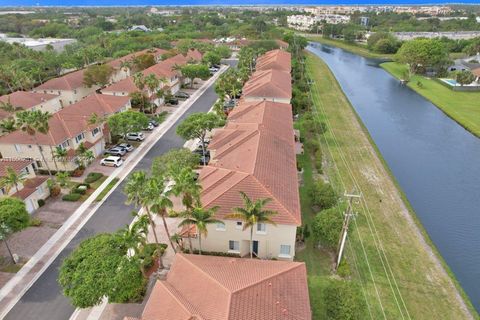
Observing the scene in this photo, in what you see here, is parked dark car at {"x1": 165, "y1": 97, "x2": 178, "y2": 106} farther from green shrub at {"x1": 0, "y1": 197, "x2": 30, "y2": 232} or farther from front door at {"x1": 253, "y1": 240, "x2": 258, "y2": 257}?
front door at {"x1": 253, "y1": 240, "x2": 258, "y2": 257}

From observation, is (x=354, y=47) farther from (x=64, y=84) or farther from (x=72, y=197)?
(x=72, y=197)

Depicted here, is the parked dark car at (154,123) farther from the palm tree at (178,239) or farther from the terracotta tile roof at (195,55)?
the terracotta tile roof at (195,55)

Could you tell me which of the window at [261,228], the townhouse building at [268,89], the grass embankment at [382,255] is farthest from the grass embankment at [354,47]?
the window at [261,228]

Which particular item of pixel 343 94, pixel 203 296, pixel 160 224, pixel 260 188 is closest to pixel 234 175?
pixel 260 188

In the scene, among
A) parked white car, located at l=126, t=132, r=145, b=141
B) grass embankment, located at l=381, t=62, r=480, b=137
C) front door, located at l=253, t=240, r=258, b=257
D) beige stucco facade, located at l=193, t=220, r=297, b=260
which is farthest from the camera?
grass embankment, located at l=381, t=62, r=480, b=137

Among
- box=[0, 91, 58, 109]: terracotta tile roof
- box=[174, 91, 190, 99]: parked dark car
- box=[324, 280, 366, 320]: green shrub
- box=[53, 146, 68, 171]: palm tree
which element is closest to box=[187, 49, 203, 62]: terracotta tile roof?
box=[174, 91, 190, 99]: parked dark car

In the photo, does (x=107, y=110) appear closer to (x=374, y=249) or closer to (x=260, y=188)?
(x=260, y=188)
